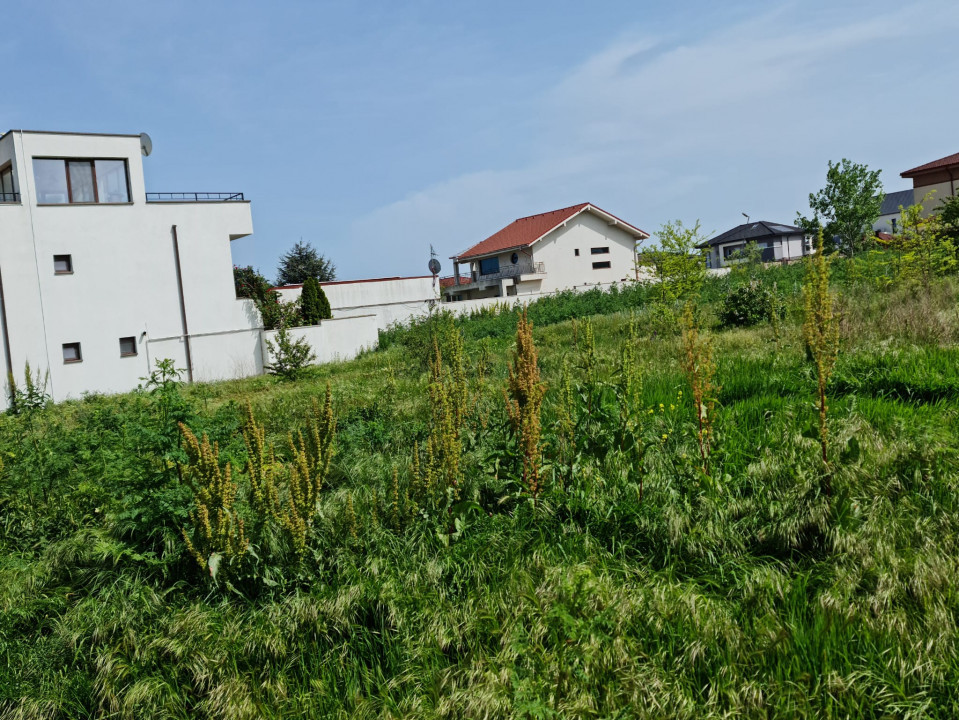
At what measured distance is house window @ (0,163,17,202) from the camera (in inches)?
763

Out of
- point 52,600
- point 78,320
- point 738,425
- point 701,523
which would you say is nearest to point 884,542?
point 701,523

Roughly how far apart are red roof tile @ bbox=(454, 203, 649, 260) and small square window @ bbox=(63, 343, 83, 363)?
3295 cm

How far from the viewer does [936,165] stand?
128 feet

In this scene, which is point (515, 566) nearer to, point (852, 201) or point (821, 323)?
point (821, 323)

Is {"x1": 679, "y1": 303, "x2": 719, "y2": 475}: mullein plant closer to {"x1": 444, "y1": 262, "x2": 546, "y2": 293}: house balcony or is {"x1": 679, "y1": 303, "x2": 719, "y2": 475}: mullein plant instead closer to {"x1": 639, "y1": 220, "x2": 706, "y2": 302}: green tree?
{"x1": 639, "y1": 220, "x2": 706, "y2": 302}: green tree

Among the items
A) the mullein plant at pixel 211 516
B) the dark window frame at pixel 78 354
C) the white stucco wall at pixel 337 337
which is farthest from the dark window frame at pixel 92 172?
the mullein plant at pixel 211 516

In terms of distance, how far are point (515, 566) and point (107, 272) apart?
1889 centimetres

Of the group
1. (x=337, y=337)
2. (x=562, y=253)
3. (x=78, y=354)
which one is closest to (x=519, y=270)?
(x=562, y=253)

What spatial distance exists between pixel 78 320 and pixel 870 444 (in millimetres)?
19519

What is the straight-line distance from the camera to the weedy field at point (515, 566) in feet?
12.6

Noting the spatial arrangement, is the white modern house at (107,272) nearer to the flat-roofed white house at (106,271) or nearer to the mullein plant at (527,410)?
the flat-roofed white house at (106,271)

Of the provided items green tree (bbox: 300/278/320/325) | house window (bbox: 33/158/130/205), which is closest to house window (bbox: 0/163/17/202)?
house window (bbox: 33/158/130/205)

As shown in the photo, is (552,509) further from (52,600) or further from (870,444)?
(52,600)

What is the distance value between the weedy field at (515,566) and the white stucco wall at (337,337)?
50.2ft
